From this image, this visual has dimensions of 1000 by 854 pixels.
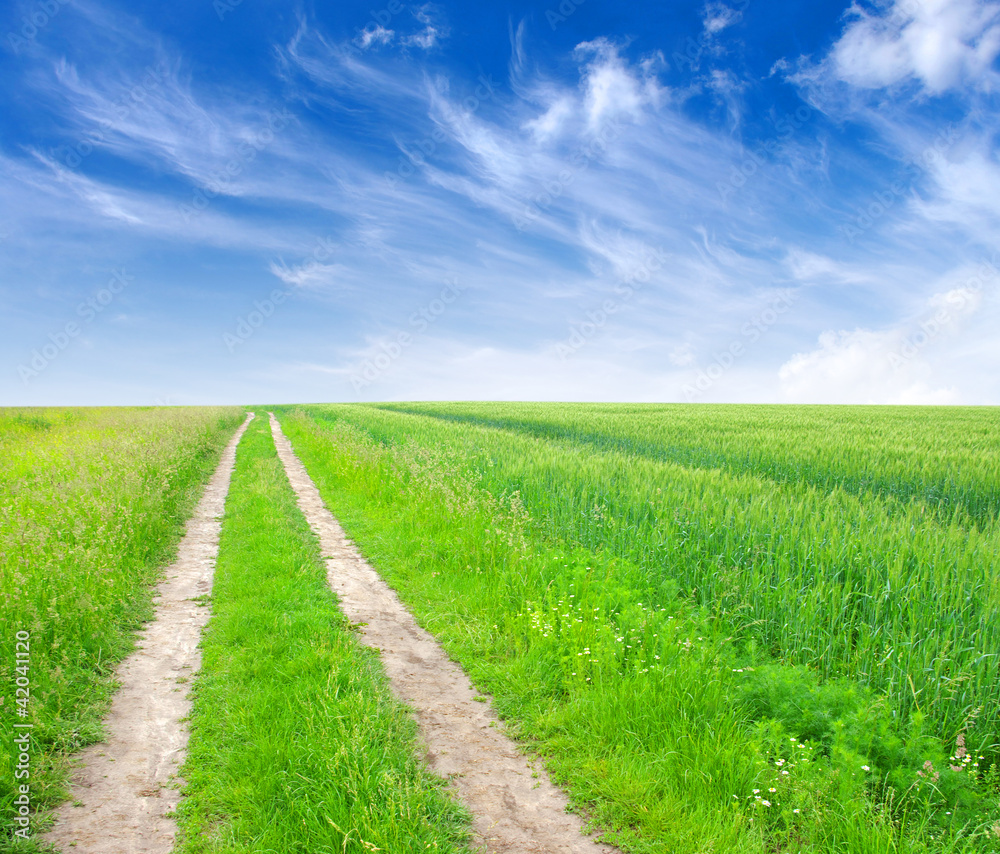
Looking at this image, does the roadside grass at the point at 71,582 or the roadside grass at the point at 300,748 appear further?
the roadside grass at the point at 71,582

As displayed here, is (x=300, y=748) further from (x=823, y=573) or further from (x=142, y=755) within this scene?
(x=823, y=573)

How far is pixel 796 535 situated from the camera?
6.42 metres

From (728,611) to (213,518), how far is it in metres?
10.6

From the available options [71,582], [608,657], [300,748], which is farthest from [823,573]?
[71,582]

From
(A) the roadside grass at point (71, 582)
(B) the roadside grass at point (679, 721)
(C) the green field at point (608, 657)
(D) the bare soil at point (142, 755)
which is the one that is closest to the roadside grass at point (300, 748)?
(C) the green field at point (608, 657)

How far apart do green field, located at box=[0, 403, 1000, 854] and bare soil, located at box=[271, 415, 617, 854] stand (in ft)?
0.61

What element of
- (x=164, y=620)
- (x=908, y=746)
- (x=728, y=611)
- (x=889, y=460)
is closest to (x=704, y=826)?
(x=908, y=746)

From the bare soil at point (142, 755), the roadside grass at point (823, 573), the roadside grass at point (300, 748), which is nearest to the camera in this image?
the roadside grass at point (300, 748)

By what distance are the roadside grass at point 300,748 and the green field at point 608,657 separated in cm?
3

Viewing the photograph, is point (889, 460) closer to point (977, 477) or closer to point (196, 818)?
point (977, 477)

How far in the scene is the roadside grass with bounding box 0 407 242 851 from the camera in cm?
436

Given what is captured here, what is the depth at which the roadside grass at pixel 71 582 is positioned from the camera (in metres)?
4.36

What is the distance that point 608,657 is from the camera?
515 centimetres

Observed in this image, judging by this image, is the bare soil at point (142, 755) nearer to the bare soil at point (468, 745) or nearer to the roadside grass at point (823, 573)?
the bare soil at point (468, 745)
